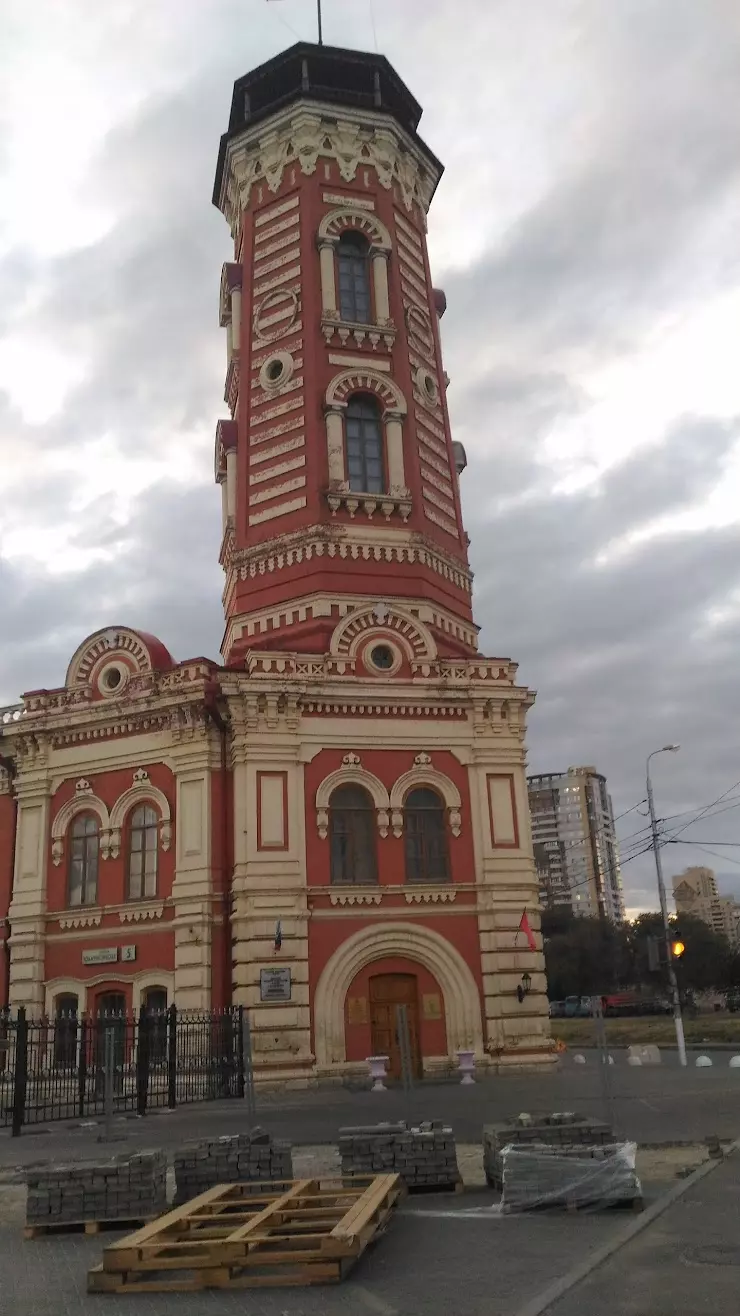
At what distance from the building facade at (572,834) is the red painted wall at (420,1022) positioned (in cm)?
8720

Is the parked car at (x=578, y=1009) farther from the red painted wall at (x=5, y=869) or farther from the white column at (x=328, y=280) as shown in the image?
the white column at (x=328, y=280)

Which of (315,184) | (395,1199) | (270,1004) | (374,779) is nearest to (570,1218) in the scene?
(395,1199)

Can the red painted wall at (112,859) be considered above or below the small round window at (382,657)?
below

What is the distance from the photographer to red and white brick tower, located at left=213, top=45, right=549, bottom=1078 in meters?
26.0

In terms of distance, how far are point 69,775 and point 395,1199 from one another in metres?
20.9

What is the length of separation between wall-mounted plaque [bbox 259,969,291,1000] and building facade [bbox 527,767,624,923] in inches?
3522

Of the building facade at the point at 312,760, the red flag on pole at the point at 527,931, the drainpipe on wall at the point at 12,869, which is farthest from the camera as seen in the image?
the drainpipe on wall at the point at 12,869

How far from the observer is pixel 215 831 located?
2664 cm

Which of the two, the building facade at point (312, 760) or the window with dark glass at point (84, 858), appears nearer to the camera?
the building facade at point (312, 760)

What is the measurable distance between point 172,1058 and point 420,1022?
21.5ft

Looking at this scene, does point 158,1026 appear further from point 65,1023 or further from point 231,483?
point 231,483

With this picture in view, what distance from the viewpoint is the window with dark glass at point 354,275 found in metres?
33.0

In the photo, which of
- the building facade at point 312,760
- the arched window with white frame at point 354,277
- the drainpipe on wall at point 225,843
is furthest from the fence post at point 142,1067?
the arched window with white frame at point 354,277

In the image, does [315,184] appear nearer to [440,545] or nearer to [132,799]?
[440,545]
